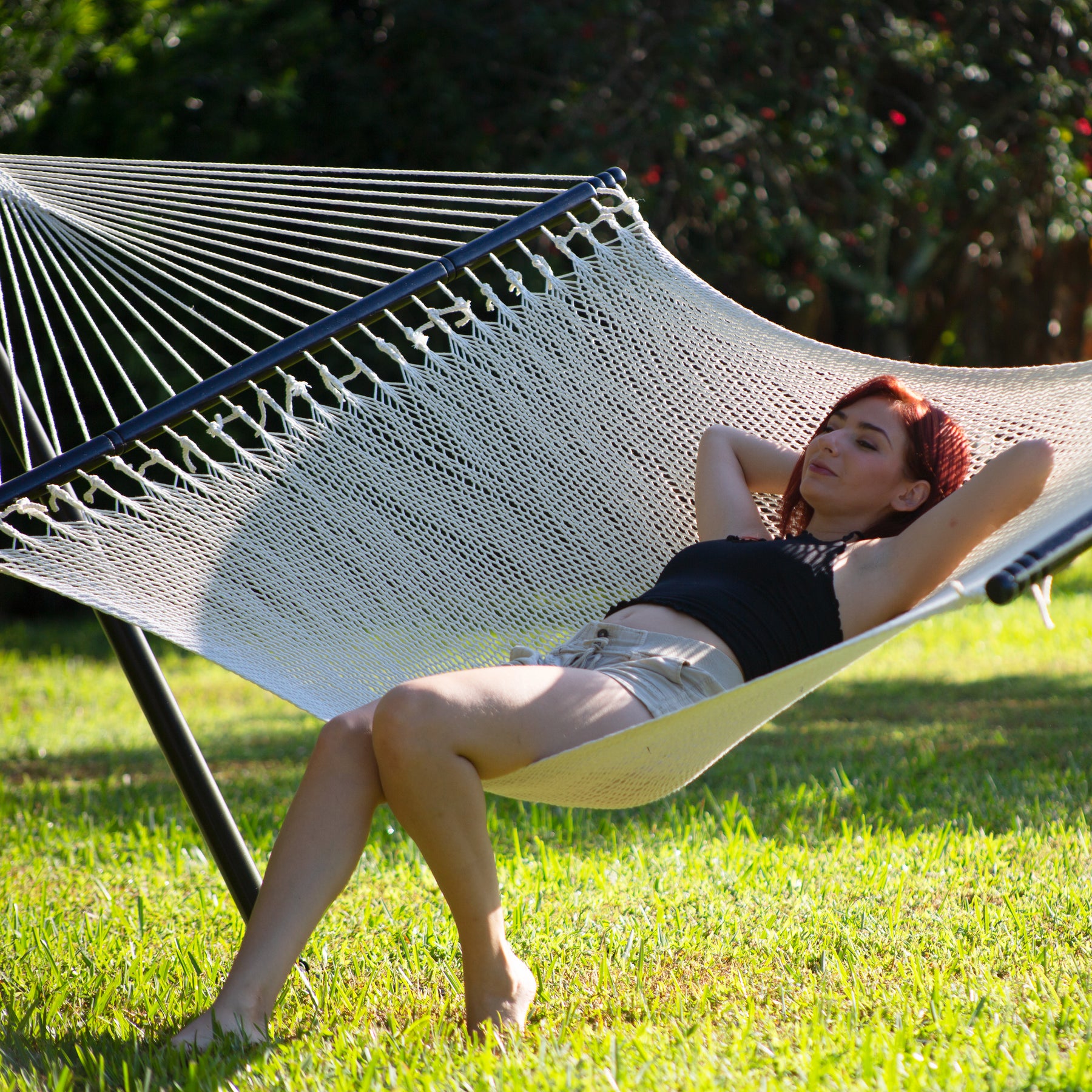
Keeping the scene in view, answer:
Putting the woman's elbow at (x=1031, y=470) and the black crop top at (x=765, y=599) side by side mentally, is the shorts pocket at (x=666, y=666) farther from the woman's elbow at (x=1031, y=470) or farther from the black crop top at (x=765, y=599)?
the woman's elbow at (x=1031, y=470)

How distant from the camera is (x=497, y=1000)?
1.50 metres

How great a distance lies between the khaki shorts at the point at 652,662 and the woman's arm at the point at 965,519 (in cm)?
29

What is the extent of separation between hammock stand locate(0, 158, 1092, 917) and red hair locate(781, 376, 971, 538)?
100mm

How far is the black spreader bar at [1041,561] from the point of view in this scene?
1.24 m

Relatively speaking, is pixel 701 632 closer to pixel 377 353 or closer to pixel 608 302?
pixel 608 302

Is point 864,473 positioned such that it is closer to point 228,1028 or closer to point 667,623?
point 667,623

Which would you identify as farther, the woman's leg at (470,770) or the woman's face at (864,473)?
the woman's face at (864,473)

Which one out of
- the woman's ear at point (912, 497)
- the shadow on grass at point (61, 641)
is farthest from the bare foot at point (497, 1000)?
the shadow on grass at point (61, 641)

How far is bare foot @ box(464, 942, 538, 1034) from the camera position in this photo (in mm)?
1500

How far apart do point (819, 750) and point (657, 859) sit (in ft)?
3.76

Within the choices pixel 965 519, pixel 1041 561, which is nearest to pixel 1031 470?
pixel 965 519

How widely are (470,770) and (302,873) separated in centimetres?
23

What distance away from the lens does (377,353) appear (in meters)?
6.18

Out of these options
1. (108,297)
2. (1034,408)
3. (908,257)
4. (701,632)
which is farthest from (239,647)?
(908,257)
